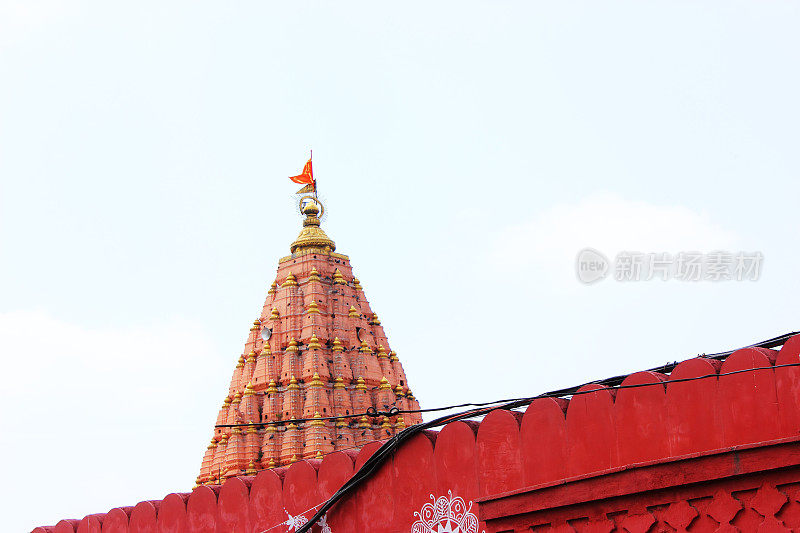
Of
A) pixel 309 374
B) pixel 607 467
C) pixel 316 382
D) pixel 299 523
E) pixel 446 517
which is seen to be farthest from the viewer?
pixel 309 374

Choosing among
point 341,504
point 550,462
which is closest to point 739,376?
point 550,462

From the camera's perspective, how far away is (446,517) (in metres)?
9.60

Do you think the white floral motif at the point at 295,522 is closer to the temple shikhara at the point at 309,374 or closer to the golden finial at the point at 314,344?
the temple shikhara at the point at 309,374

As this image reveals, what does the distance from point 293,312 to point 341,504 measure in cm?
1864

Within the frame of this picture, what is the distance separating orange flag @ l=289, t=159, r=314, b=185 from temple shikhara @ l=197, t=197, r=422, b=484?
0.78m

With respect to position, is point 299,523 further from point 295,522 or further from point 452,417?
point 452,417

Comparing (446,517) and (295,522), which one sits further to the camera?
(295,522)

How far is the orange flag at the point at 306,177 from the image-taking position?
31.4 metres

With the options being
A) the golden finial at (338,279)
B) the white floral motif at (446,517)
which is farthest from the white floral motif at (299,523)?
the golden finial at (338,279)

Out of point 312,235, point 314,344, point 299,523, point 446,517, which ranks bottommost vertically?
point 446,517

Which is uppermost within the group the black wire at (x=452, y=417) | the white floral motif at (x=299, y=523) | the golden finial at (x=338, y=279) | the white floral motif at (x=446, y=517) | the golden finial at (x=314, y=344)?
the golden finial at (x=338, y=279)

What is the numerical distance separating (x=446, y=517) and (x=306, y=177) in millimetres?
22627

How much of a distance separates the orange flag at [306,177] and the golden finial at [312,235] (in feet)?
2.08

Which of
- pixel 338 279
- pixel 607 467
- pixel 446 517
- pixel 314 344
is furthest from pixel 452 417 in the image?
pixel 338 279
